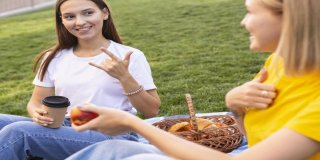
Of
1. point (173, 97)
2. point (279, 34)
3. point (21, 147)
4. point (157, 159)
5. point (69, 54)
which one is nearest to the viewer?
point (279, 34)

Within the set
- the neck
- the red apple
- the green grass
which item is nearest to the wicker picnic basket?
the neck

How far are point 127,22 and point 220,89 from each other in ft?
21.0

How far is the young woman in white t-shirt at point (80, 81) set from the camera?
10.0 ft

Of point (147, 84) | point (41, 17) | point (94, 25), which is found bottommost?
point (41, 17)

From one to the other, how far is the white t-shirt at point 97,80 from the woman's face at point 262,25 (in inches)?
53.1

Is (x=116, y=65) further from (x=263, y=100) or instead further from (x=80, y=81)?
(x=263, y=100)

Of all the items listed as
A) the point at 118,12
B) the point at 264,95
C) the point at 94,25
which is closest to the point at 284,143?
the point at 264,95

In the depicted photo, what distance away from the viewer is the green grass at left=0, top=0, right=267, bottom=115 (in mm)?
6109

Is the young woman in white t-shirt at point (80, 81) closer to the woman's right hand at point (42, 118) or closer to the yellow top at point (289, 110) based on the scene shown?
the woman's right hand at point (42, 118)

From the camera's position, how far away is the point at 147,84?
11.0ft

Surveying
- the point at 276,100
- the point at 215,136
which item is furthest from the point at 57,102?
the point at 276,100

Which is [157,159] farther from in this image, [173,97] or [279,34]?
[173,97]

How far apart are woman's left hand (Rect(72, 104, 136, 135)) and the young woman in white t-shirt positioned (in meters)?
0.81

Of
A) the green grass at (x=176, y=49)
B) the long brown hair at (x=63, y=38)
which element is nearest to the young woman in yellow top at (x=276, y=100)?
the long brown hair at (x=63, y=38)
